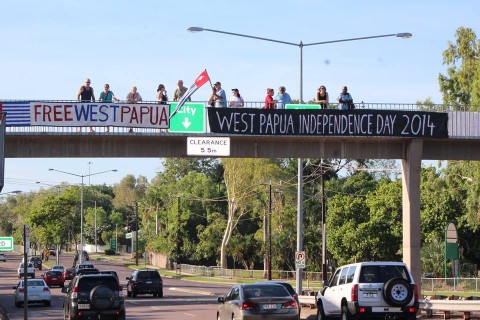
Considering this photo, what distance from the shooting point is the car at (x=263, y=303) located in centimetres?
2408

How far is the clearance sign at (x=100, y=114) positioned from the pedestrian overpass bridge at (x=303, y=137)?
3.0 inches

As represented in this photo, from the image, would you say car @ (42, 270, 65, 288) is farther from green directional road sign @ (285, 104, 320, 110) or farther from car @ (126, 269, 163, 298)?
green directional road sign @ (285, 104, 320, 110)

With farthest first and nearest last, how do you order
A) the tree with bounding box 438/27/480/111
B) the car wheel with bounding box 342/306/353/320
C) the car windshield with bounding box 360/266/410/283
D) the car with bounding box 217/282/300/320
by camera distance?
the tree with bounding box 438/27/480/111 < the car wheel with bounding box 342/306/353/320 < the car windshield with bounding box 360/266/410/283 < the car with bounding box 217/282/300/320

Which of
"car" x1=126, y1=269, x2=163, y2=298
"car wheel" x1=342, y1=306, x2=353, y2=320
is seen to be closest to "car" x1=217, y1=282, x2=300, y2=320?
"car wheel" x1=342, y1=306, x2=353, y2=320

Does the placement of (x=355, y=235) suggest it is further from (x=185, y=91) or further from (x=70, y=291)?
(x=70, y=291)

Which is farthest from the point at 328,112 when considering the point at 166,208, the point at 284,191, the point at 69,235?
the point at 69,235

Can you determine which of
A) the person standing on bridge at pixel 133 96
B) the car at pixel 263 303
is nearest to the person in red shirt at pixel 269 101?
the person standing on bridge at pixel 133 96

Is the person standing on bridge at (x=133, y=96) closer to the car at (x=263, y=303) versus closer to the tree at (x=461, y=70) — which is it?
the car at (x=263, y=303)

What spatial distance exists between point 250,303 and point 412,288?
4246 mm

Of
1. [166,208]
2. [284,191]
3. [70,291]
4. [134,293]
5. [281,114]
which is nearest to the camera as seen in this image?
[70,291]

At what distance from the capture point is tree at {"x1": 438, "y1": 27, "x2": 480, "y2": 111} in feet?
218

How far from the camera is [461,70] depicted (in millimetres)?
66625

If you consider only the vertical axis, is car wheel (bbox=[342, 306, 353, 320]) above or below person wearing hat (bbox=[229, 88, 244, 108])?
below

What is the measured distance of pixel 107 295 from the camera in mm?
27797
